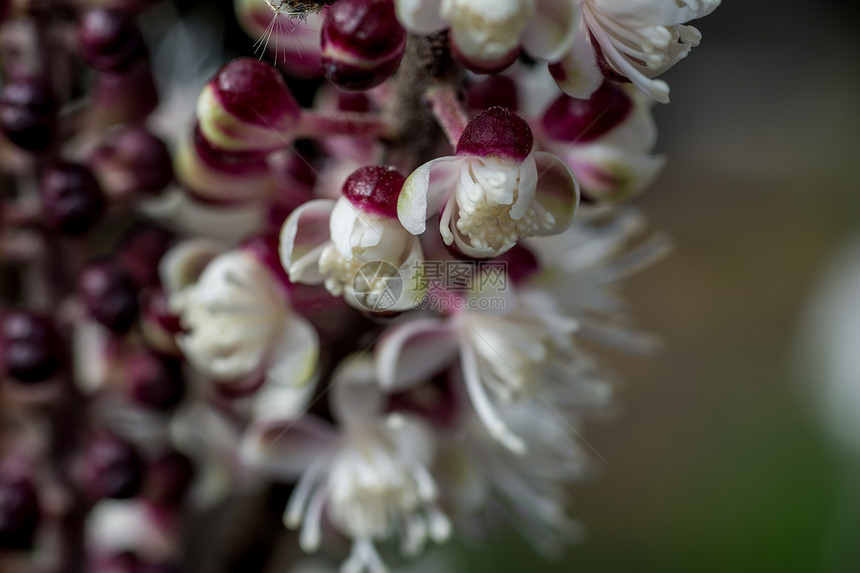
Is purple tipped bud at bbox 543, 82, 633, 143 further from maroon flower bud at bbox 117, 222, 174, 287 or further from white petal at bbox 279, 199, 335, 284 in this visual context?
maroon flower bud at bbox 117, 222, 174, 287

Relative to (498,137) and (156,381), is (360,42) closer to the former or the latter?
(498,137)

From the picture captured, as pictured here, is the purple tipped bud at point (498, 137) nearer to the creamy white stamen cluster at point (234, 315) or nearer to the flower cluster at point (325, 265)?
the flower cluster at point (325, 265)

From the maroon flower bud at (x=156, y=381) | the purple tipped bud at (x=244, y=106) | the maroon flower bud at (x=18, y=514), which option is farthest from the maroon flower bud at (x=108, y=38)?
the maroon flower bud at (x=18, y=514)

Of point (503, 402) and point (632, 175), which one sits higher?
point (632, 175)

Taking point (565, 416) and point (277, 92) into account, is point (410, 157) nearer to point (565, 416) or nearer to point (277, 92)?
point (277, 92)

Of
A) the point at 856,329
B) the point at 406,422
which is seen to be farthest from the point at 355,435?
the point at 856,329

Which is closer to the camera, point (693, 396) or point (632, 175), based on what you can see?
point (632, 175)
